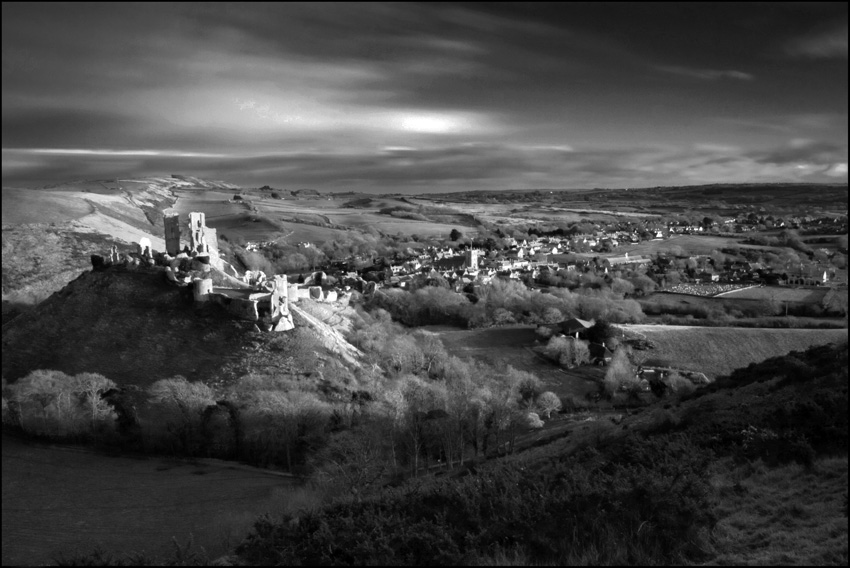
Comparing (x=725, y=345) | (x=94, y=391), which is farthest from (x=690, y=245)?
(x=94, y=391)

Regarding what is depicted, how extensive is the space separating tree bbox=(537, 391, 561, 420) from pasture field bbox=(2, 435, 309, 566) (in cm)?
1291

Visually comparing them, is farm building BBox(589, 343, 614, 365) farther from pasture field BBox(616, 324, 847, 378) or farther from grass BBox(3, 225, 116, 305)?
grass BBox(3, 225, 116, 305)

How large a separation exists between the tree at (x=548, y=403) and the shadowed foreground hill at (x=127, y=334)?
13080 millimetres

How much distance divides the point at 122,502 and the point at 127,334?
11.5 meters

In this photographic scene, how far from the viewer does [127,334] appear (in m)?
24.1

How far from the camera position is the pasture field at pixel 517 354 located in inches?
1144

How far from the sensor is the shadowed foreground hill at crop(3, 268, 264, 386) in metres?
22.5

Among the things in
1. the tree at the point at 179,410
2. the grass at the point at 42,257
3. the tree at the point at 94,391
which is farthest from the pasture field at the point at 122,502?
the grass at the point at 42,257

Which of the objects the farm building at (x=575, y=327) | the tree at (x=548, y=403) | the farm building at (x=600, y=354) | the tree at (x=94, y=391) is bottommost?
the tree at (x=548, y=403)

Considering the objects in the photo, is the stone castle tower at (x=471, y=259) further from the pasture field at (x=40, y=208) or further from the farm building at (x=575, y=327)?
the pasture field at (x=40, y=208)

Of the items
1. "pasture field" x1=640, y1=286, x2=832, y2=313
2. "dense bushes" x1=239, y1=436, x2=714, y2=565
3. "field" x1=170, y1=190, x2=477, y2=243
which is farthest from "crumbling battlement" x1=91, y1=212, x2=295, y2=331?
"field" x1=170, y1=190, x2=477, y2=243

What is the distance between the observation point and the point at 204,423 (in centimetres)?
1812

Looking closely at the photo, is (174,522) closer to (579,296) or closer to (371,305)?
(371,305)

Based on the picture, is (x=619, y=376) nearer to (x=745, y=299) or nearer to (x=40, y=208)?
(x=745, y=299)
